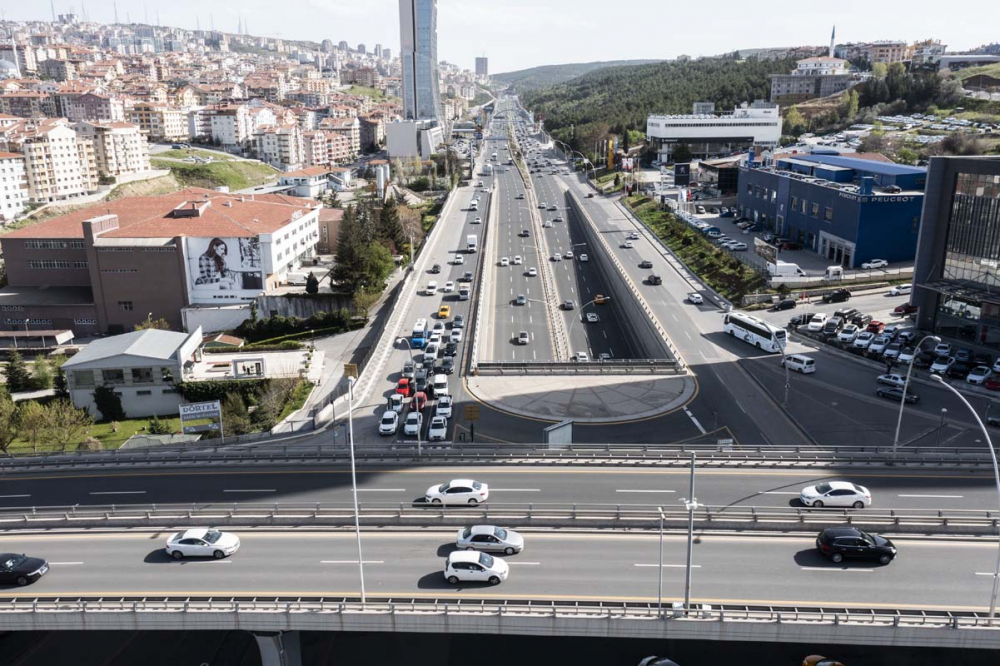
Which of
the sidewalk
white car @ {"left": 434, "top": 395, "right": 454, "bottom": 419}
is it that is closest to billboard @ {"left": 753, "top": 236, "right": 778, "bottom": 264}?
the sidewalk

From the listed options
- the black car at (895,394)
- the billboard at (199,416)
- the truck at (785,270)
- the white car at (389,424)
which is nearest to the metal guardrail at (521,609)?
the white car at (389,424)

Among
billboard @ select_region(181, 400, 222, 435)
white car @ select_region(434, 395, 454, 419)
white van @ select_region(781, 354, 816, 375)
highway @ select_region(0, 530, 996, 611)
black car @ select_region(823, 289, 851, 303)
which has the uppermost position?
highway @ select_region(0, 530, 996, 611)

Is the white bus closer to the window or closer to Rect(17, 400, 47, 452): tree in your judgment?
the window

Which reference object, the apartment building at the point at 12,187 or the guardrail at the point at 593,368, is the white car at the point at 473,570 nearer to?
the guardrail at the point at 593,368

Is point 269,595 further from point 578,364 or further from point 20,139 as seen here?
point 20,139

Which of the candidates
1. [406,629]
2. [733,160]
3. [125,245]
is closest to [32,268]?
[125,245]

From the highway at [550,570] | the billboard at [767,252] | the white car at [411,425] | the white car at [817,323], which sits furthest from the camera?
the billboard at [767,252]
